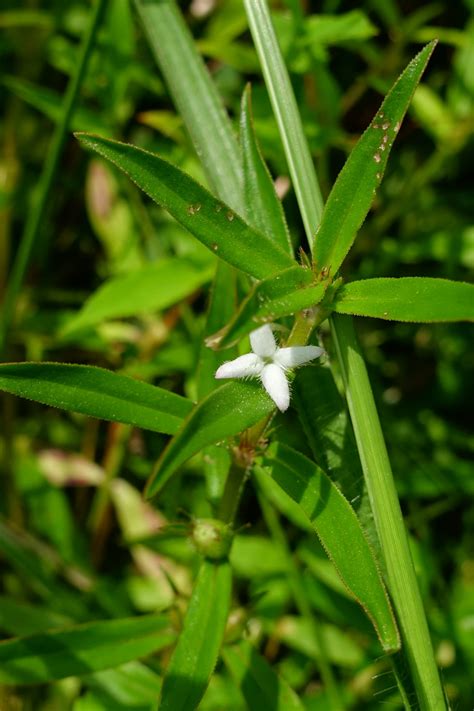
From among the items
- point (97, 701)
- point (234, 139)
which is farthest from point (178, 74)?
point (97, 701)

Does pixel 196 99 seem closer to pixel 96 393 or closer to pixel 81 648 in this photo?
pixel 96 393

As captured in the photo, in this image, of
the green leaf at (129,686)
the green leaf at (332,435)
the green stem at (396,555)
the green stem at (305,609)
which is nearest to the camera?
the green stem at (396,555)

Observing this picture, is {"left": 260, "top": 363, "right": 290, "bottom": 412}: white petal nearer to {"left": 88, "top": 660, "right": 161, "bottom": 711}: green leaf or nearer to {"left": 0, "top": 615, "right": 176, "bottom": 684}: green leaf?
{"left": 0, "top": 615, "right": 176, "bottom": 684}: green leaf

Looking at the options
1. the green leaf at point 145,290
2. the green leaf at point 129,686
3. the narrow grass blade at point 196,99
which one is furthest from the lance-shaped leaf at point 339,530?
the green leaf at point 145,290

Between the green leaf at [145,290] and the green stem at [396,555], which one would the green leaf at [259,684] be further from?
the green leaf at [145,290]

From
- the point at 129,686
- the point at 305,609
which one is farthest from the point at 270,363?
the point at 305,609
